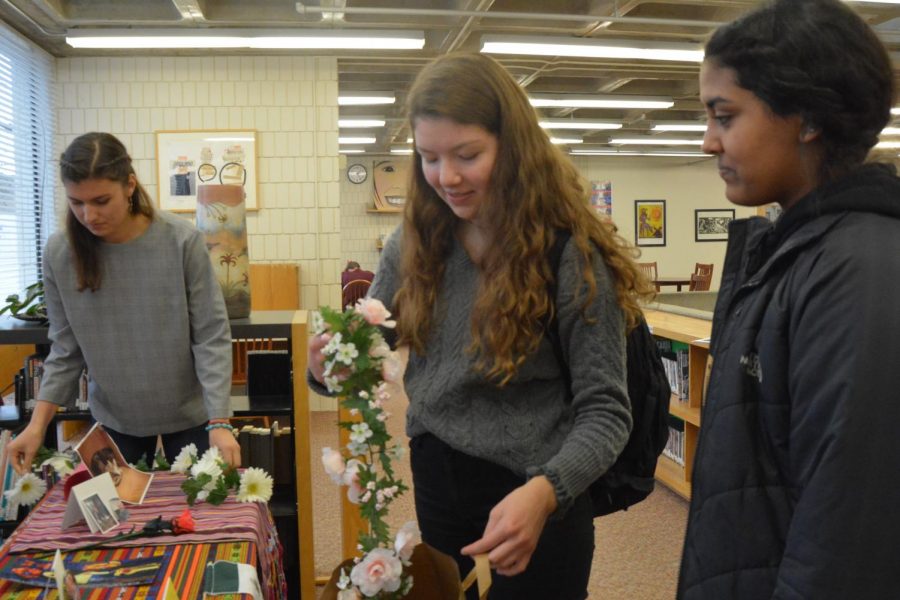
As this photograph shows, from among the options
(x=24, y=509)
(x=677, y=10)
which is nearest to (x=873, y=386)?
(x=24, y=509)

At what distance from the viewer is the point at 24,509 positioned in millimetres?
2762

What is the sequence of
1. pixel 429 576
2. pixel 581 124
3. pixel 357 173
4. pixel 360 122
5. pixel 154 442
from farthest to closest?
pixel 357 173 < pixel 581 124 < pixel 360 122 < pixel 154 442 < pixel 429 576

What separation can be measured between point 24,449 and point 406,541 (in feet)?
4.57

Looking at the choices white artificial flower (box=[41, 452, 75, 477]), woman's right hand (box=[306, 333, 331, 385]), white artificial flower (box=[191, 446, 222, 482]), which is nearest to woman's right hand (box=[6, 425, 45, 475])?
white artificial flower (box=[41, 452, 75, 477])

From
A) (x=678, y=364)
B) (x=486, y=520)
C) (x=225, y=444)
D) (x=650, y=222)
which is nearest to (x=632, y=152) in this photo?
(x=650, y=222)

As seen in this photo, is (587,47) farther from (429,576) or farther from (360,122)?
(429,576)

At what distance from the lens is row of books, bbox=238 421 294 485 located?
2.75 meters

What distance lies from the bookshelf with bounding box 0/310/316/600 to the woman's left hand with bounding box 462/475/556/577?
1.75m

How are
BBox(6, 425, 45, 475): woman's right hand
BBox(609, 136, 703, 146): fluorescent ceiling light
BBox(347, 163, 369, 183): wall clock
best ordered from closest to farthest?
BBox(6, 425, 45, 475): woman's right hand
BBox(609, 136, 703, 146): fluorescent ceiling light
BBox(347, 163, 369, 183): wall clock

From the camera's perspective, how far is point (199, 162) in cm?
629

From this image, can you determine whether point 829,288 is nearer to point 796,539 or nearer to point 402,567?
point 796,539

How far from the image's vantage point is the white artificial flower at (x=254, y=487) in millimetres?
1831

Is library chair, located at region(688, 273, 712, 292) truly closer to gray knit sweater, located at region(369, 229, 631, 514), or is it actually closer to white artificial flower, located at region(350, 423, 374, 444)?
gray knit sweater, located at region(369, 229, 631, 514)

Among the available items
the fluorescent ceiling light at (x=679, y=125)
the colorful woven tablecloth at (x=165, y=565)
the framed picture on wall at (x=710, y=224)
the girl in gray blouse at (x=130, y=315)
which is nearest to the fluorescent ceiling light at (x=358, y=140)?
the fluorescent ceiling light at (x=679, y=125)
